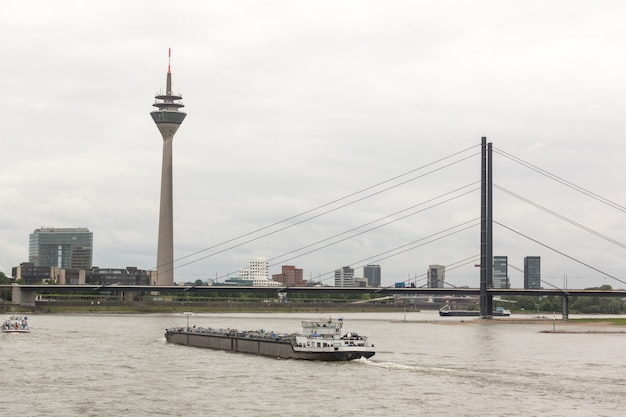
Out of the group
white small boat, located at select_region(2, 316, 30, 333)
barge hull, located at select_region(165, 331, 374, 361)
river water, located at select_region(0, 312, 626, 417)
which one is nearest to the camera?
river water, located at select_region(0, 312, 626, 417)

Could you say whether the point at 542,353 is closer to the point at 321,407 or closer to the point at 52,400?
the point at 321,407

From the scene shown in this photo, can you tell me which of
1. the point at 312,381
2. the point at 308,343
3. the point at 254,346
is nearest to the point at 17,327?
the point at 254,346

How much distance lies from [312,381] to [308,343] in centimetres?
1669

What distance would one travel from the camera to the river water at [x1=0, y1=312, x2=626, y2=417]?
56000 mm

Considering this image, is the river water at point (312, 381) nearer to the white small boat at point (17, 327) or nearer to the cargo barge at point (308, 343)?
the cargo barge at point (308, 343)

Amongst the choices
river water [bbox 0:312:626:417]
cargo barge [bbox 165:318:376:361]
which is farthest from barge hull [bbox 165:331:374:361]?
river water [bbox 0:312:626:417]

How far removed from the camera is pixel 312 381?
6800 centimetres

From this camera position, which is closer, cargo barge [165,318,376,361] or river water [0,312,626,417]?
river water [0,312,626,417]

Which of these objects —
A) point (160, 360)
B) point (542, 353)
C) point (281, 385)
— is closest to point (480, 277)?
point (542, 353)

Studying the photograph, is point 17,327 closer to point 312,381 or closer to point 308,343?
point 308,343

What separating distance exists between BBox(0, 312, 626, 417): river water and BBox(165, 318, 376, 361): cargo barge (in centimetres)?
128

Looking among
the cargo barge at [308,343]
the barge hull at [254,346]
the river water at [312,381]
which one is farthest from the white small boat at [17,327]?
the cargo barge at [308,343]

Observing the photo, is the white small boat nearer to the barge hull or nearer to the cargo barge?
the barge hull

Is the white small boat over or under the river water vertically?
over
